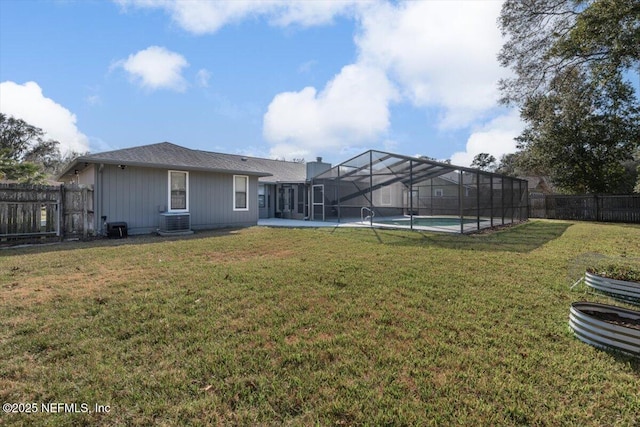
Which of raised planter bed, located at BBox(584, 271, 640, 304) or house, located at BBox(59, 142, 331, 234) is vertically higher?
house, located at BBox(59, 142, 331, 234)

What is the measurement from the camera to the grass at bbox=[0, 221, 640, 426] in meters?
1.84

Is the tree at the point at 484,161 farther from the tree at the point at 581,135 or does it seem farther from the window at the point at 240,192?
the window at the point at 240,192

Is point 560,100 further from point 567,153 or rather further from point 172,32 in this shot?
point 172,32

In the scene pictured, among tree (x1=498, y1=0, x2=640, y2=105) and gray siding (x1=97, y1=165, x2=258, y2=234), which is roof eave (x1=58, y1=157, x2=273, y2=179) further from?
tree (x1=498, y1=0, x2=640, y2=105)

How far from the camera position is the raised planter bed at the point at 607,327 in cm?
239

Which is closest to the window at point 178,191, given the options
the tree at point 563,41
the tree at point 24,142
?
the tree at point 563,41

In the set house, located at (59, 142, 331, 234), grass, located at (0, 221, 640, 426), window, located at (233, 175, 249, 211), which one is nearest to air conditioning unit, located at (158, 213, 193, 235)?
house, located at (59, 142, 331, 234)

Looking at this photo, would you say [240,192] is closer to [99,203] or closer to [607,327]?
[99,203]

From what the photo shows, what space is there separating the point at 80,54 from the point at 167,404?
13.0m

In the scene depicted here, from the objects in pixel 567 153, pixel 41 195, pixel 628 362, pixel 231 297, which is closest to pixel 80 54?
pixel 41 195

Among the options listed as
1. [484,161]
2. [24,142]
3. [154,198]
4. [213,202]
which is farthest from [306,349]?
[484,161]

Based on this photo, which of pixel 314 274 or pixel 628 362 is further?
pixel 314 274

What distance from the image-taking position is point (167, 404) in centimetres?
188

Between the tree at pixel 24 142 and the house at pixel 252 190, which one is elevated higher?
the tree at pixel 24 142
